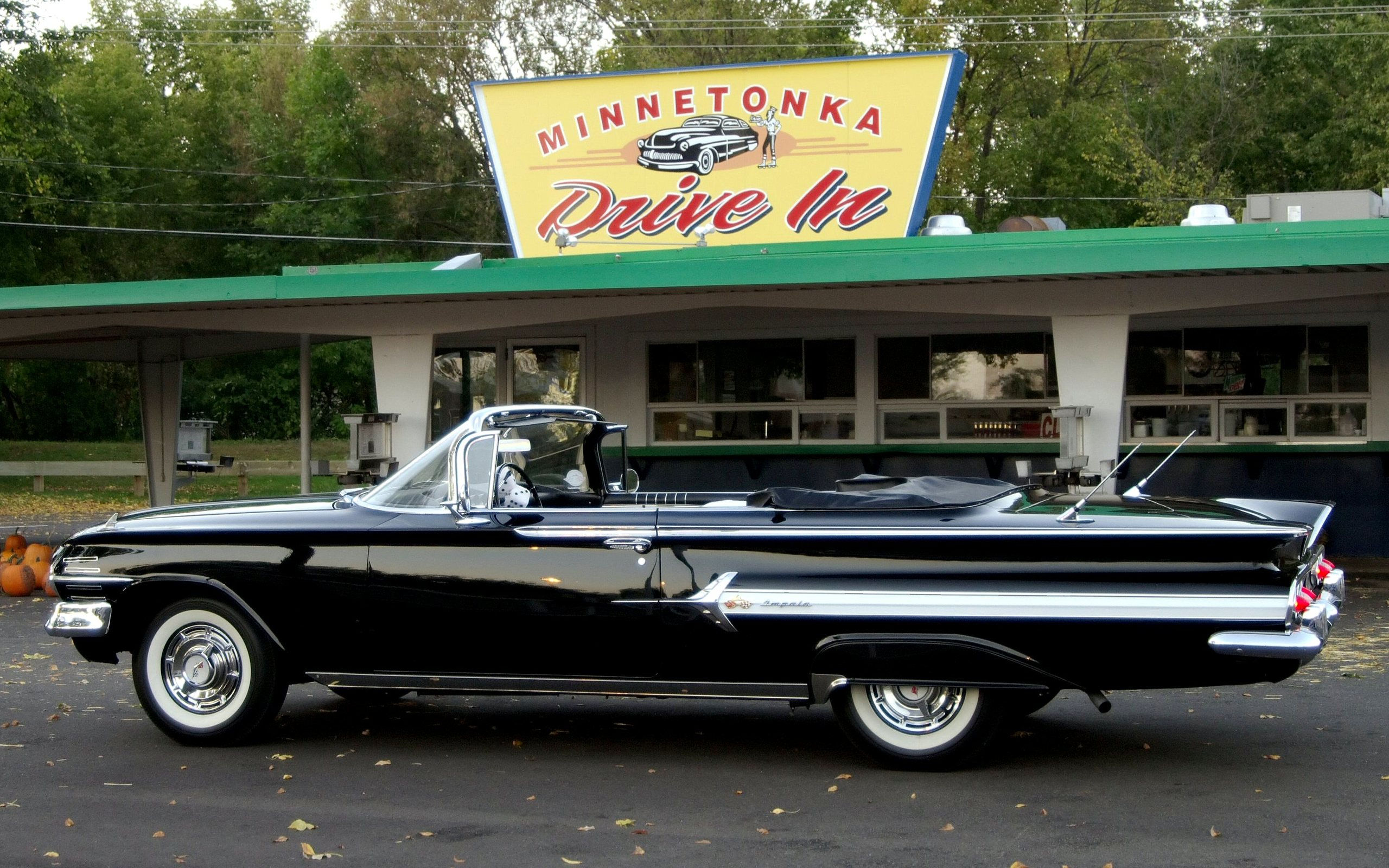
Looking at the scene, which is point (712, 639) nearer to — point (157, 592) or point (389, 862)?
point (389, 862)

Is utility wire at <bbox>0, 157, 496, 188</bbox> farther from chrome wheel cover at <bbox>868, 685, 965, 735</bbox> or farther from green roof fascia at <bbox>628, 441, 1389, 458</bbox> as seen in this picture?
chrome wheel cover at <bbox>868, 685, 965, 735</bbox>

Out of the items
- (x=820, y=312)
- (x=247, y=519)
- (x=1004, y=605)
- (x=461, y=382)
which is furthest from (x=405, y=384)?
(x=1004, y=605)

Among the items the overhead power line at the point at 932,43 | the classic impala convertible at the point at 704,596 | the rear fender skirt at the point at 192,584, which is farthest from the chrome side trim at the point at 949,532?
the overhead power line at the point at 932,43

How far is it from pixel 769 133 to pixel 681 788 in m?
12.6

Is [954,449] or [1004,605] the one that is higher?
[954,449]

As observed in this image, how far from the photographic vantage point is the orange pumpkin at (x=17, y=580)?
1427 centimetres

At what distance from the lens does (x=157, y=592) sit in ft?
23.5

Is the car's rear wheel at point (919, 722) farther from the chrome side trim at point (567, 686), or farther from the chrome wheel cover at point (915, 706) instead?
the chrome side trim at point (567, 686)

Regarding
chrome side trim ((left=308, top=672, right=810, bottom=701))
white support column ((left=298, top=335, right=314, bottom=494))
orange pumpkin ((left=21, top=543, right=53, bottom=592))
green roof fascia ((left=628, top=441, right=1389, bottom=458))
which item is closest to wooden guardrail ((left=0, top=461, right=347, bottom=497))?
white support column ((left=298, top=335, right=314, bottom=494))

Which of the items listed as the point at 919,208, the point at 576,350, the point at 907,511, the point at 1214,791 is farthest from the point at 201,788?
the point at 919,208

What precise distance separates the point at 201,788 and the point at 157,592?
1236 mm

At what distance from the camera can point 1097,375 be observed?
13180 mm

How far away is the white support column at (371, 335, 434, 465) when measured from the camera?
14812 millimetres

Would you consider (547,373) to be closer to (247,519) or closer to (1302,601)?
(247,519)
